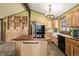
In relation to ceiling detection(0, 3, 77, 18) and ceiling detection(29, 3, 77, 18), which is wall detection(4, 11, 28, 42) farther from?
ceiling detection(29, 3, 77, 18)

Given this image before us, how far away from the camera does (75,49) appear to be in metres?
3.42

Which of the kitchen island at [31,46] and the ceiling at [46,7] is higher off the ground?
the ceiling at [46,7]

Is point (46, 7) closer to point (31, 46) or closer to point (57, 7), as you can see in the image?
point (57, 7)

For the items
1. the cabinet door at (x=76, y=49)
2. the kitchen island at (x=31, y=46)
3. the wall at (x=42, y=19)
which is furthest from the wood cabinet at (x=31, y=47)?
the wall at (x=42, y=19)

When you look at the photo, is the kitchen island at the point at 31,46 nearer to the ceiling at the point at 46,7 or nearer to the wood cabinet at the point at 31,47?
the wood cabinet at the point at 31,47

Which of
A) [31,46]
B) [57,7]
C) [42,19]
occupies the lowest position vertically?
[31,46]

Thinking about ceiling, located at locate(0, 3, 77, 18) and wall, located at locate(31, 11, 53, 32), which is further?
wall, located at locate(31, 11, 53, 32)

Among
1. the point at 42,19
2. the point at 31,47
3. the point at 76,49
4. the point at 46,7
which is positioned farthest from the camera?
the point at 42,19

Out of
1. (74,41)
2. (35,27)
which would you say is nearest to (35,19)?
(35,27)

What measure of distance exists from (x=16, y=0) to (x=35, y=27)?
6732mm

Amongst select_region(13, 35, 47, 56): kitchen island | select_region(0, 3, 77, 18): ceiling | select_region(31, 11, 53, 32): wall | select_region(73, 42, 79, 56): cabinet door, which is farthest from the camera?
select_region(31, 11, 53, 32): wall

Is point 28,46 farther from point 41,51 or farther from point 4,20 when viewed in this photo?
point 4,20

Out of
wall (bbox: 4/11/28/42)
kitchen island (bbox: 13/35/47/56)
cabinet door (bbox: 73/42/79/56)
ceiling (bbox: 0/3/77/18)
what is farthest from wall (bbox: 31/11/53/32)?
kitchen island (bbox: 13/35/47/56)

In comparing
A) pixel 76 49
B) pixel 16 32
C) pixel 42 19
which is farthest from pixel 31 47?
pixel 16 32
